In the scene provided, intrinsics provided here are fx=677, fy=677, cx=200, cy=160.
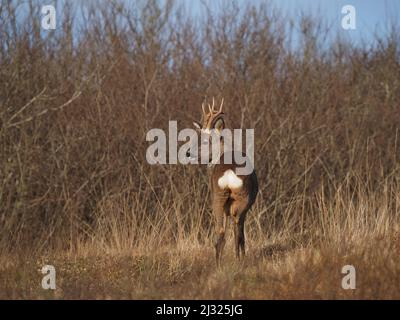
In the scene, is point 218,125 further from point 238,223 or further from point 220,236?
point 220,236

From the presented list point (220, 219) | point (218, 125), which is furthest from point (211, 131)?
point (220, 219)

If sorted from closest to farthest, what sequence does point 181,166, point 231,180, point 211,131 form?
point 231,180 < point 211,131 < point 181,166

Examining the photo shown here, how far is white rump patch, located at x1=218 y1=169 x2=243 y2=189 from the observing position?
25.1 feet

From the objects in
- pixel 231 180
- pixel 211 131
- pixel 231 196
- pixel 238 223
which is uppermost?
pixel 211 131

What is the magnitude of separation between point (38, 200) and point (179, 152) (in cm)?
251

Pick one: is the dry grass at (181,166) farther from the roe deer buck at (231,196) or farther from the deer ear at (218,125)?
the deer ear at (218,125)

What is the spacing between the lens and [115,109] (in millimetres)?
12102

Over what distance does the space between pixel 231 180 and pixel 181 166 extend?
430cm

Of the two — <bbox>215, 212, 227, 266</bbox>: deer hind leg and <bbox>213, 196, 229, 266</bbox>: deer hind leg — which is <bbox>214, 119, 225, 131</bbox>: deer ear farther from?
<bbox>215, 212, 227, 266</bbox>: deer hind leg

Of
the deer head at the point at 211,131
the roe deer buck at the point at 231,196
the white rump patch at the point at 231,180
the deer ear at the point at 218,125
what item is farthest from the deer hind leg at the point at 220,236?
the deer ear at the point at 218,125

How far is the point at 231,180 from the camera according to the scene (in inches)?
301

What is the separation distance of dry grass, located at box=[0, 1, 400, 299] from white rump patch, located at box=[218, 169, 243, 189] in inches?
34.4

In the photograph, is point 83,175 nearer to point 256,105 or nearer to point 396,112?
point 256,105
